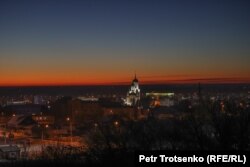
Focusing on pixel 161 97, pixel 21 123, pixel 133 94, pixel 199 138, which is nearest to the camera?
pixel 199 138

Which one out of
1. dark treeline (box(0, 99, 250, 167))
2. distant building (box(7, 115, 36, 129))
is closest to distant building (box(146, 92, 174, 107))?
distant building (box(7, 115, 36, 129))

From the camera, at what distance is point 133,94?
82938 millimetres

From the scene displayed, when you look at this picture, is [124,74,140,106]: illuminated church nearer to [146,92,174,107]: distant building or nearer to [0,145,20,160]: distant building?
[146,92,174,107]: distant building

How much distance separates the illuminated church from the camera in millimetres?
79438

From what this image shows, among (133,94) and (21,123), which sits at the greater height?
(133,94)

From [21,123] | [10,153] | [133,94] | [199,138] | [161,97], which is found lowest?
[21,123]

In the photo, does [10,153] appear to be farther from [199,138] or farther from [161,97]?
[161,97]

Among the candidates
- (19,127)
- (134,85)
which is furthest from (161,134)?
(134,85)

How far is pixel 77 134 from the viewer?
33312mm

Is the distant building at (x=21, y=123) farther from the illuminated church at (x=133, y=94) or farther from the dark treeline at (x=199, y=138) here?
the dark treeline at (x=199, y=138)

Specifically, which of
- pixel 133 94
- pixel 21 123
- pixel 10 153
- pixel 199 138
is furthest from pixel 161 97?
pixel 199 138

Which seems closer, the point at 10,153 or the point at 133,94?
the point at 10,153

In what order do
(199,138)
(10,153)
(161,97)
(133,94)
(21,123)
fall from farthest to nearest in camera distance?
(161,97) → (133,94) → (21,123) → (10,153) → (199,138)

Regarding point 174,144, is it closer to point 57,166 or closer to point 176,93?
point 57,166
